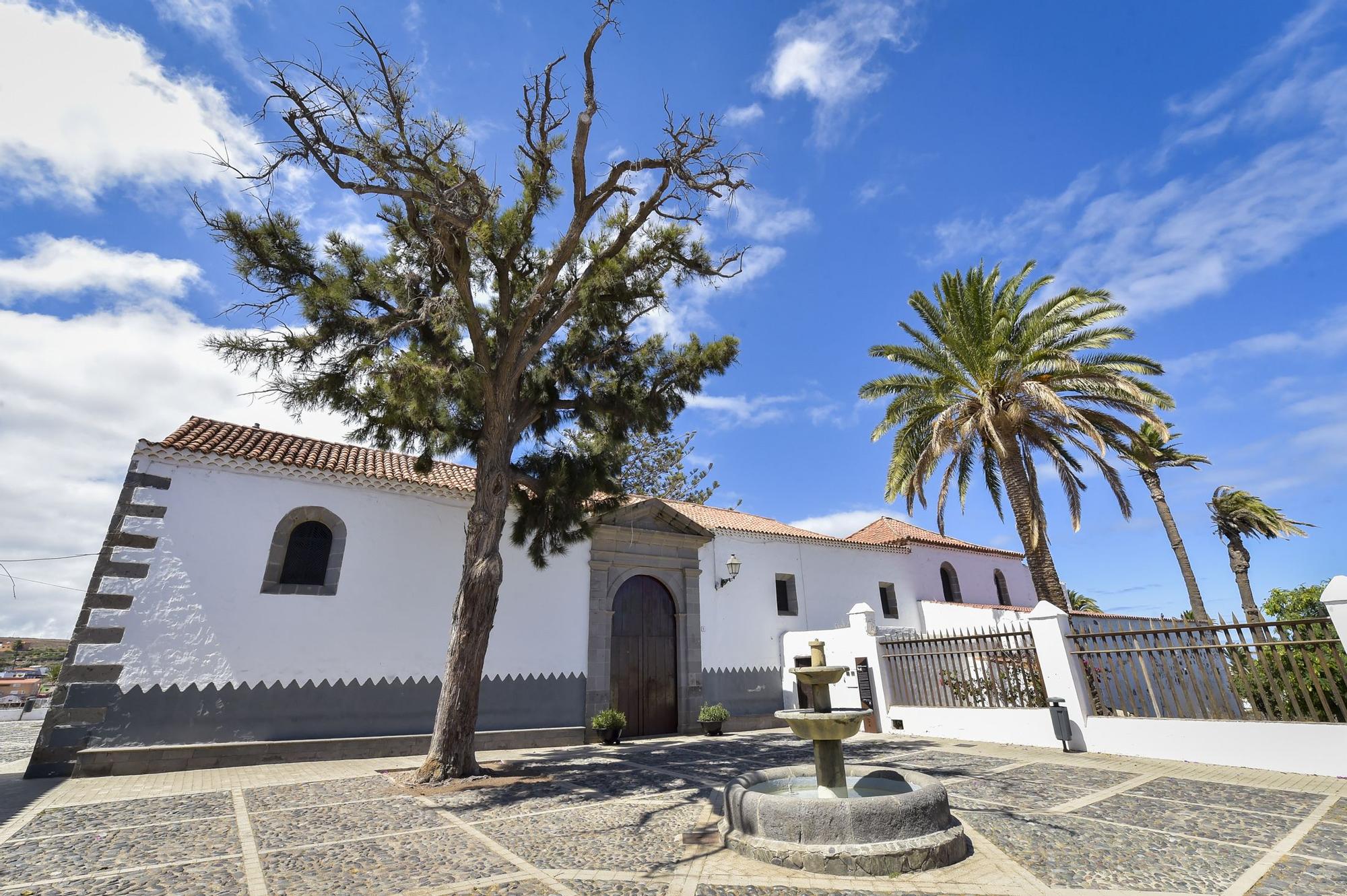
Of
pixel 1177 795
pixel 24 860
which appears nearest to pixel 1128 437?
pixel 1177 795

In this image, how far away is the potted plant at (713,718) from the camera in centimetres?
1349

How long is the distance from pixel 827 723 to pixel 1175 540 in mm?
17597

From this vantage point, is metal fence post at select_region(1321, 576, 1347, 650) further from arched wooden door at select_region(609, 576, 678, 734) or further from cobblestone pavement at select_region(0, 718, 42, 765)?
cobblestone pavement at select_region(0, 718, 42, 765)

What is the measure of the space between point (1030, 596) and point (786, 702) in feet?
42.0

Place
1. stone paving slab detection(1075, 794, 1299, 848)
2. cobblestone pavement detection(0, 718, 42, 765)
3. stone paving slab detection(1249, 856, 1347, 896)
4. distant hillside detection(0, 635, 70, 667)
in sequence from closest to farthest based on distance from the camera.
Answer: stone paving slab detection(1249, 856, 1347, 896) < stone paving slab detection(1075, 794, 1299, 848) < cobblestone pavement detection(0, 718, 42, 765) < distant hillside detection(0, 635, 70, 667)

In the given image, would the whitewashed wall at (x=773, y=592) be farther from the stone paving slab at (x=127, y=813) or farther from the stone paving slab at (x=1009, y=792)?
the stone paving slab at (x=127, y=813)

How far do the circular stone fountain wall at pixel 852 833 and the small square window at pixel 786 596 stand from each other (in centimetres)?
1198

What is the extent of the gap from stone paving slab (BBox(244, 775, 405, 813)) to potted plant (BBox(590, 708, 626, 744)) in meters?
4.83

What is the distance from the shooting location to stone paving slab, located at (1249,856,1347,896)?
3.81m

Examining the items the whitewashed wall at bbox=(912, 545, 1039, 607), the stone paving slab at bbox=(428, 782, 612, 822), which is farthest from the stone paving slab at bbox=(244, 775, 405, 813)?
the whitewashed wall at bbox=(912, 545, 1039, 607)

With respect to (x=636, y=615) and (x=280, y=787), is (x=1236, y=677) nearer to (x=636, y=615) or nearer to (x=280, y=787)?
(x=636, y=615)

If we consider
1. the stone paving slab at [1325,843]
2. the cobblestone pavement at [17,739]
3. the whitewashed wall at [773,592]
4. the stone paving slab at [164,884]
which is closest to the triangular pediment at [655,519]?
the whitewashed wall at [773,592]

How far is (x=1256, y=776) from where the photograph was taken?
7133 mm

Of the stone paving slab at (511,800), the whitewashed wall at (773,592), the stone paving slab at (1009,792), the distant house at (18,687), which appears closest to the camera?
the stone paving slab at (1009,792)
